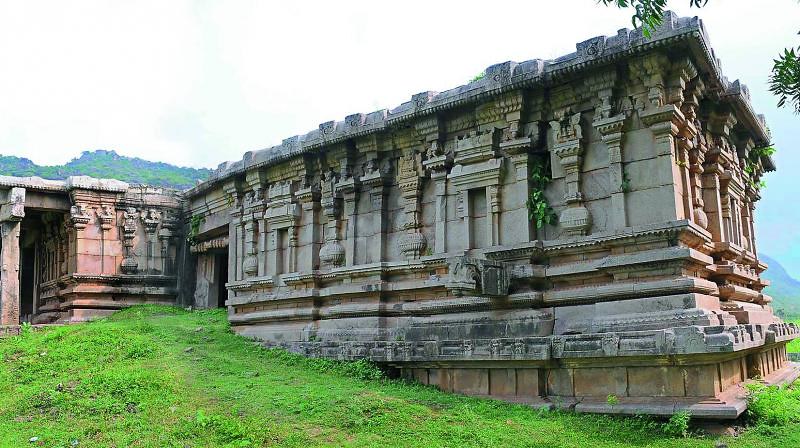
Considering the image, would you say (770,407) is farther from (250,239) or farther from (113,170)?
(113,170)

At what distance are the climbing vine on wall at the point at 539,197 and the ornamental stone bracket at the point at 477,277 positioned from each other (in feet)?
3.27

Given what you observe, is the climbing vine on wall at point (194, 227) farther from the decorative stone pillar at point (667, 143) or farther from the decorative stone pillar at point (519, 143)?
the decorative stone pillar at point (667, 143)

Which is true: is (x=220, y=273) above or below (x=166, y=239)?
below

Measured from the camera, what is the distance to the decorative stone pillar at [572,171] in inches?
442

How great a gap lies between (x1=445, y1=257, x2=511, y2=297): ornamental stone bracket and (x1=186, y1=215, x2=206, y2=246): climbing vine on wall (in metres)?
11.9

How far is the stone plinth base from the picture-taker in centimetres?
917

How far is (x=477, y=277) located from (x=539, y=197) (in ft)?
5.88

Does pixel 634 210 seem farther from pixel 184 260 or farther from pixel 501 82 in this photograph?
pixel 184 260

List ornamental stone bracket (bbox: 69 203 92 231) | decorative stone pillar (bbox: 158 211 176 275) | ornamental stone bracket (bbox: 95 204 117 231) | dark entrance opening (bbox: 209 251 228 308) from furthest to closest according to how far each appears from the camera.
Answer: decorative stone pillar (bbox: 158 211 176 275) → dark entrance opening (bbox: 209 251 228 308) → ornamental stone bracket (bbox: 95 204 117 231) → ornamental stone bracket (bbox: 69 203 92 231)

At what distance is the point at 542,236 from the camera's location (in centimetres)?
1183

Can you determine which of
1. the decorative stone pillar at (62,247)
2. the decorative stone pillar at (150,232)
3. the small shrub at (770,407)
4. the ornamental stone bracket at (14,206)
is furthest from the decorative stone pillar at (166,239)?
the small shrub at (770,407)

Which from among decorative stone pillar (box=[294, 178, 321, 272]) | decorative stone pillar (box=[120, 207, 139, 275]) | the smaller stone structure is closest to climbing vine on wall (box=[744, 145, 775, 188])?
decorative stone pillar (box=[294, 178, 321, 272])

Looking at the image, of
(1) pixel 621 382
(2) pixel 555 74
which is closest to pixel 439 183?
(2) pixel 555 74

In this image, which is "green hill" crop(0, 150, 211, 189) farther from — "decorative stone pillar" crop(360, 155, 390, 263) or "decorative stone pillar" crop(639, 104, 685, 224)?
"decorative stone pillar" crop(639, 104, 685, 224)
